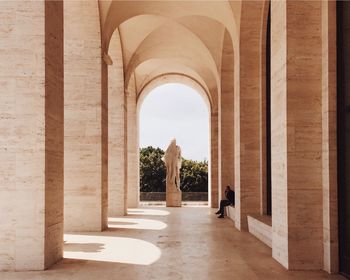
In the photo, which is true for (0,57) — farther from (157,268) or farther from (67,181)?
(67,181)

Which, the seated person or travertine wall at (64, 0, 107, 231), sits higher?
travertine wall at (64, 0, 107, 231)

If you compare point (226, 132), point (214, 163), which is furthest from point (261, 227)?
point (214, 163)

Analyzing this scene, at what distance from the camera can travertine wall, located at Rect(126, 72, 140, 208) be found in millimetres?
23750

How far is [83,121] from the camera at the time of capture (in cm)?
1307

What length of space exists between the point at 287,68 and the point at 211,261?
12.3 ft

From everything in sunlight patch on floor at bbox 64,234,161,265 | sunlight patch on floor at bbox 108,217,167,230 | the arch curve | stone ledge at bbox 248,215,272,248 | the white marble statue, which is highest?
the arch curve

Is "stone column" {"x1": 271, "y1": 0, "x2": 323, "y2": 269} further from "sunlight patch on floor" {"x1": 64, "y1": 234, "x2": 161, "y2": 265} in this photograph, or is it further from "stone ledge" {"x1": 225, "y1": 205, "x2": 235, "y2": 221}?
"stone ledge" {"x1": 225, "y1": 205, "x2": 235, "y2": 221}

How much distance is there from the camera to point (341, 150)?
7250mm

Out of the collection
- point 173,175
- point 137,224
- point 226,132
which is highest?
point 226,132

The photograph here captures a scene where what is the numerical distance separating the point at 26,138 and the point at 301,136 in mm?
4712

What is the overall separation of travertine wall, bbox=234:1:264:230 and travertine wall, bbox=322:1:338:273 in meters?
5.46

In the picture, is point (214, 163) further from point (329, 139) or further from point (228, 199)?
point (329, 139)

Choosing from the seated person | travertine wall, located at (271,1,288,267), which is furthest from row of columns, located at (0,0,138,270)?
the seated person

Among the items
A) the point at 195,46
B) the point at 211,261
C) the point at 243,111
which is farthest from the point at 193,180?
the point at 211,261
